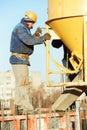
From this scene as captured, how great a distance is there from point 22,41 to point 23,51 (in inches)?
9.4

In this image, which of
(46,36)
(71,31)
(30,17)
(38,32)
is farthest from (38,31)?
(71,31)

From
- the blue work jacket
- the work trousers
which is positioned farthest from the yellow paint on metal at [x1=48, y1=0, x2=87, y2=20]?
the work trousers

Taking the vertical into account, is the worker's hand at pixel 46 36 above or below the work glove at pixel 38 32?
below

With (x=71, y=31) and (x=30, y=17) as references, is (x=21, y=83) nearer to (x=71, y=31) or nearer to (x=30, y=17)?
(x=30, y=17)

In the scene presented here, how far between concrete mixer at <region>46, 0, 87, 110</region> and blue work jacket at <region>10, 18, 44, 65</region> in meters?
0.74

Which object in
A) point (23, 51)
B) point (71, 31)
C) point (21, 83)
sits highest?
point (71, 31)

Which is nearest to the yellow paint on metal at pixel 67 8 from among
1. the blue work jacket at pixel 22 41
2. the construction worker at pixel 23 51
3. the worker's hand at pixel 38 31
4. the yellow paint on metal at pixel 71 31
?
the yellow paint on metal at pixel 71 31

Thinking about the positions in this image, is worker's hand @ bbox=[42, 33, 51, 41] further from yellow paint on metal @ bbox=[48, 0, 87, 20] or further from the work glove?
yellow paint on metal @ bbox=[48, 0, 87, 20]

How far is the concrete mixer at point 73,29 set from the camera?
35.2ft

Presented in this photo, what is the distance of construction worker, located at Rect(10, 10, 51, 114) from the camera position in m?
10.5

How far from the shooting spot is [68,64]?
11.7 metres

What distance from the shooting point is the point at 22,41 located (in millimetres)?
10531

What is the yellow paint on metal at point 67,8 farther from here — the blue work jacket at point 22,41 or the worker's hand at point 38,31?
the blue work jacket at point 22,41

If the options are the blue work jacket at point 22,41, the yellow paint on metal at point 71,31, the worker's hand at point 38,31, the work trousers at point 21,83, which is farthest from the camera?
the worker's hand at point 38,31
